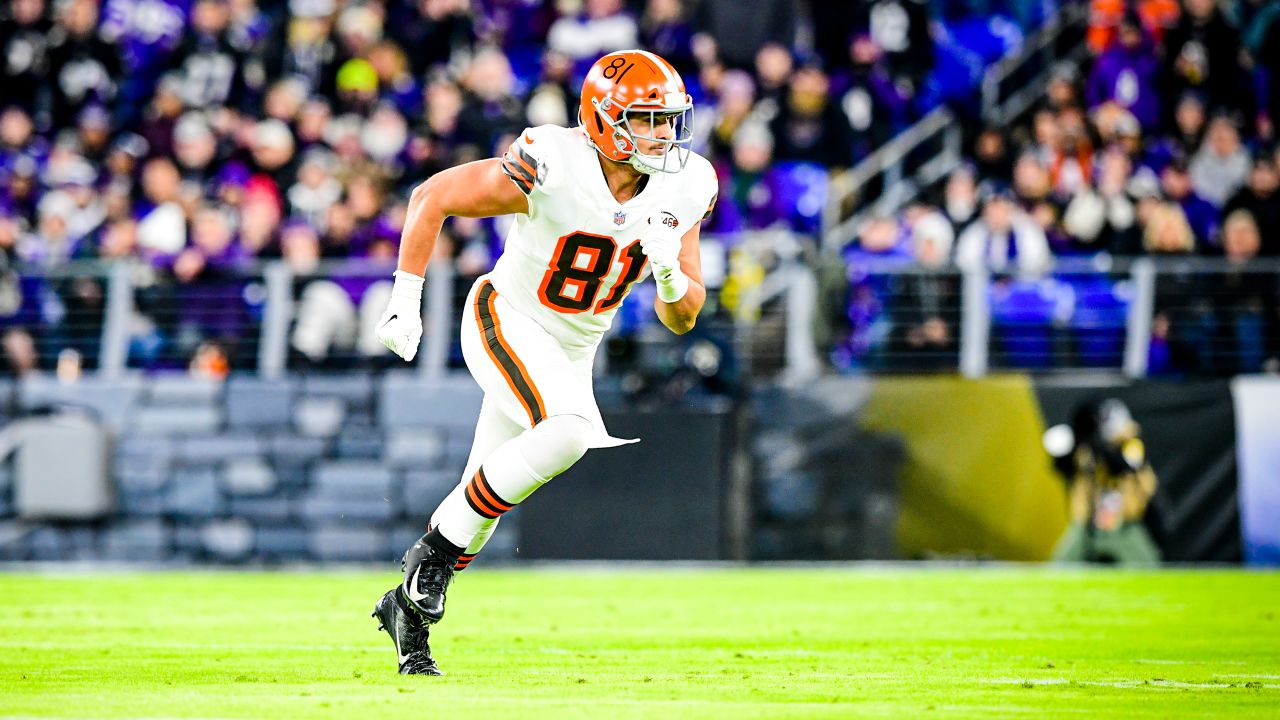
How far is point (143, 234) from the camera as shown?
15.1 meters

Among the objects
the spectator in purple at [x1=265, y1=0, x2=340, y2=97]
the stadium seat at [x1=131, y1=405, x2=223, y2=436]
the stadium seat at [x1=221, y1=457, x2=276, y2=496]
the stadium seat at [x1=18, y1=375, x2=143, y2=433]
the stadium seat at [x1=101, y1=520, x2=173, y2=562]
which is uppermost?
the spectator in purple at [x1=265, y1=0, x2=340, y2=97]

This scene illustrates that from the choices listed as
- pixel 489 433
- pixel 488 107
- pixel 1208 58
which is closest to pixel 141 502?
pixel 488 107

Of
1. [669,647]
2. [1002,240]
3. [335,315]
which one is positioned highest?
[1002,240]

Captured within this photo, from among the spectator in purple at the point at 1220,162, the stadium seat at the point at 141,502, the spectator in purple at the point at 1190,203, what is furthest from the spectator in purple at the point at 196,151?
the spectator in purple at the point at 1220,162

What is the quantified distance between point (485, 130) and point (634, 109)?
30.4ft

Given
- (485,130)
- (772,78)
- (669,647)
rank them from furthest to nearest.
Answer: (772,78), (485,130), (669,647)

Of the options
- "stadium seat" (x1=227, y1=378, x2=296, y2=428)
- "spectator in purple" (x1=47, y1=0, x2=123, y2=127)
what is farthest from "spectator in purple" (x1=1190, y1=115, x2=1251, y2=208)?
"spectator in purple" (x1=47, y1=0, x2=123, y2=127)

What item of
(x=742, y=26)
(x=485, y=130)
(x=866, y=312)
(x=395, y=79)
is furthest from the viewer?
(x=742, y=26)

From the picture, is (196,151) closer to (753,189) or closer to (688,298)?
(753,189)

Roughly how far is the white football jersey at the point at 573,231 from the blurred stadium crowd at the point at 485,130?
23.3ft

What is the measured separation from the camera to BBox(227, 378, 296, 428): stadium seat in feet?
45.8

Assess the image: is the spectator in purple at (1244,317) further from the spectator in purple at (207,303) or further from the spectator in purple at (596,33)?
the spectator in purple at (207,303)

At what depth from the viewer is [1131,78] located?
1559 cm

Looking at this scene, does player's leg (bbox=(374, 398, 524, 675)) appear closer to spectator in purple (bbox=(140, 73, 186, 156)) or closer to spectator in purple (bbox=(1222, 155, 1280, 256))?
spectator in purple (bbox=(1222, 155, 1280, 256))
